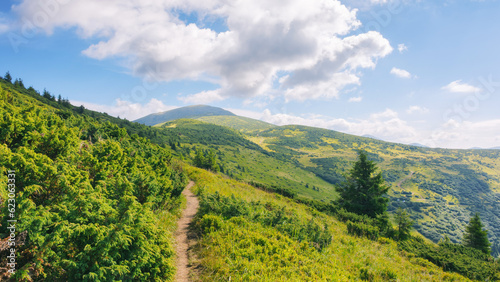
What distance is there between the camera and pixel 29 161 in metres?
6.35

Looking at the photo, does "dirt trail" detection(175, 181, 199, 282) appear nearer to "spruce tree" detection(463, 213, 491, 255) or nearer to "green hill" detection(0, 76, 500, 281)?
"green hill" detection(0, 76, 500, 281)

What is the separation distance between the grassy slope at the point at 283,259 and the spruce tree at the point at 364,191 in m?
14.9

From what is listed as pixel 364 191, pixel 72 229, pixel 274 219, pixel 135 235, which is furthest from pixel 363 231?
pixel 72 229

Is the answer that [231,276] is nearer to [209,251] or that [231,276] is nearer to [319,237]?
[209,251]

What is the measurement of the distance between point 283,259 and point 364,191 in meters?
24.8

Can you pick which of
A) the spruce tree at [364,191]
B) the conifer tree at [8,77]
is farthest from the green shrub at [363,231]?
the conifer tree at [8,77]

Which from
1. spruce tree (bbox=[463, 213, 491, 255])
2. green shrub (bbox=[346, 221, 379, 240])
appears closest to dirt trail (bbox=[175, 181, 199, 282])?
green shrub (bbox=[346, 221, 379, 240])

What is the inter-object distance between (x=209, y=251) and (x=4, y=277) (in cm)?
664

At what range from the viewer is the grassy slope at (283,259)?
829cm

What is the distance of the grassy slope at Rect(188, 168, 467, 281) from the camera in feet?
27.2

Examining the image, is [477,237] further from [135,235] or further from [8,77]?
[8,77]

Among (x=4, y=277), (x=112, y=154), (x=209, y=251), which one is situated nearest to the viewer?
(x=4, y=277)

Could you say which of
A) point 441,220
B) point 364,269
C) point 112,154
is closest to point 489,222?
point 441,220

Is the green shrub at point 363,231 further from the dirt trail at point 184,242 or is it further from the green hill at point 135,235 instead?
the dirt trail at point 184,242
